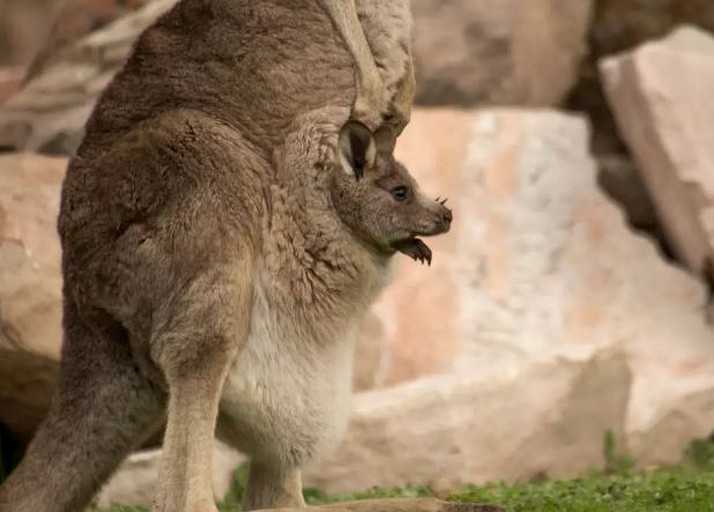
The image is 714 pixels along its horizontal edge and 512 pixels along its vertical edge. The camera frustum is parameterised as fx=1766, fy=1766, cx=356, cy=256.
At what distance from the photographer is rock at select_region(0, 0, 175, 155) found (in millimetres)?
8227

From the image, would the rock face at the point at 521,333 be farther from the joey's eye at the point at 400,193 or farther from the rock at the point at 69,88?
the joey's eye at the point at 400,193

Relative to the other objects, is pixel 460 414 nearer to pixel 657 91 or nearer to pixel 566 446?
pixel 566 446

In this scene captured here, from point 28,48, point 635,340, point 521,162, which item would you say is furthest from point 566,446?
point 28,48

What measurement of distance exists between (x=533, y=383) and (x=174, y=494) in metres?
2.84

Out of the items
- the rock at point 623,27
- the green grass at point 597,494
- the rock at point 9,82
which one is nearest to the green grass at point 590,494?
the green grass at point 597,494

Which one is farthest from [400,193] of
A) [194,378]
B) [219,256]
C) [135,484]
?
[135,484]

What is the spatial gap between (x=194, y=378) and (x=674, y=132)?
15.5 feet

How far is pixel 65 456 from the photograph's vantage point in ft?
16.9

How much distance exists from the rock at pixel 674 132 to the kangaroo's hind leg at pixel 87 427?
175 inches

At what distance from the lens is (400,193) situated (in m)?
5.42

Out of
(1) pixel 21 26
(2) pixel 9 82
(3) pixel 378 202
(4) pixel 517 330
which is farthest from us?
(1) pixel 21 26

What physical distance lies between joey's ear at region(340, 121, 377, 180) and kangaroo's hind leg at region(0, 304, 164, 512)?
2.86 feet

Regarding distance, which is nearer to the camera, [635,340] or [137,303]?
[137,303]

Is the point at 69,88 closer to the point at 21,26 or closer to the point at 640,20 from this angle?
the point at 640,20
